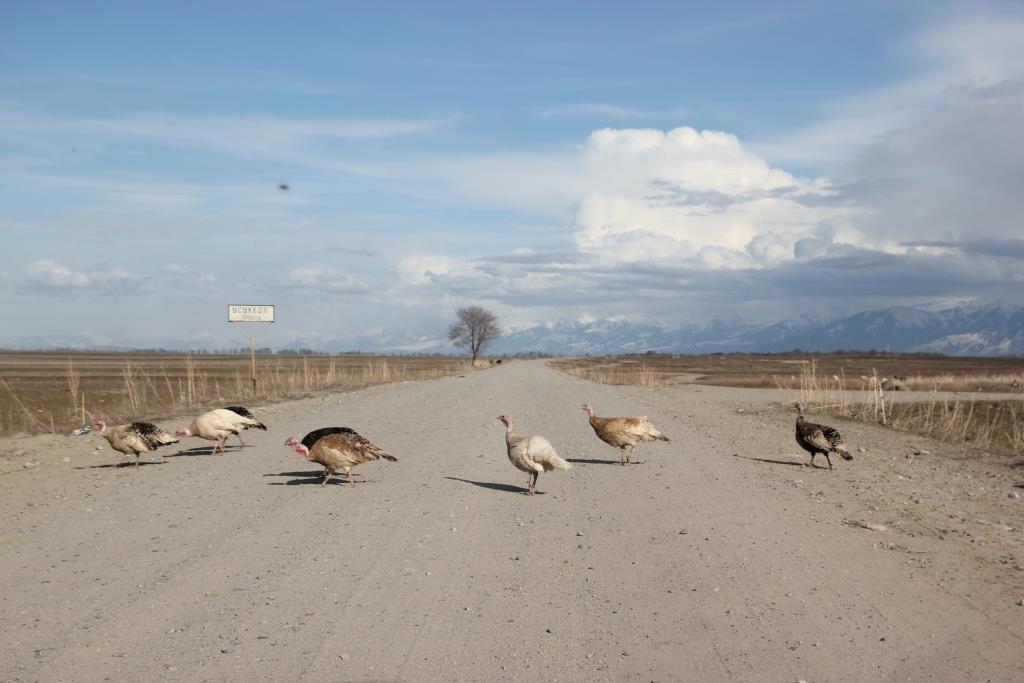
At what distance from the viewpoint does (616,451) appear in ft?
56.6

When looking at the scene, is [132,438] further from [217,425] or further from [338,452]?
[338,452]

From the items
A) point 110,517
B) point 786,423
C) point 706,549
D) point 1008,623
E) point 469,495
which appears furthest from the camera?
point 786,423

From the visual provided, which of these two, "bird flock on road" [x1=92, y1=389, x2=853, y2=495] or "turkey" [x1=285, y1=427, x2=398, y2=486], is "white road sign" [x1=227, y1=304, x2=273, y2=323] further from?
"turkey" [x1=285, y1=427, x2=398, y2=486]

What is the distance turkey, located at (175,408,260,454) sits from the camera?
50.5 ft

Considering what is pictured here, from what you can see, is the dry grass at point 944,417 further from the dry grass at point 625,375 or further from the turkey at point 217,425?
the turkey at point 217,425

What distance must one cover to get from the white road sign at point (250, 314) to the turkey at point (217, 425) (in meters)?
22.8

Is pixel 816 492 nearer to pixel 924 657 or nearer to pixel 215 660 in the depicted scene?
pixel 924 657

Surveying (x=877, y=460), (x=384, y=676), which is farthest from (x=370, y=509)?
(x=877, y=460)

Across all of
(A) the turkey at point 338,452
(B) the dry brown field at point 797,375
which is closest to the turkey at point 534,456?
(A) the turkey at point 338,452

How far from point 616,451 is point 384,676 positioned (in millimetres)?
12368

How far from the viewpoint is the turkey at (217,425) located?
50.5 feet

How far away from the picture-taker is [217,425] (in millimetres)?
15422

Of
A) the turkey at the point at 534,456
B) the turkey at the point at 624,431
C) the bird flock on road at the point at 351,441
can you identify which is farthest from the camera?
the turkey at the point at 624,431

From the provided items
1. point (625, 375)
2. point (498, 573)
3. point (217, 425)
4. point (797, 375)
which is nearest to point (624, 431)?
point (498, 573)
